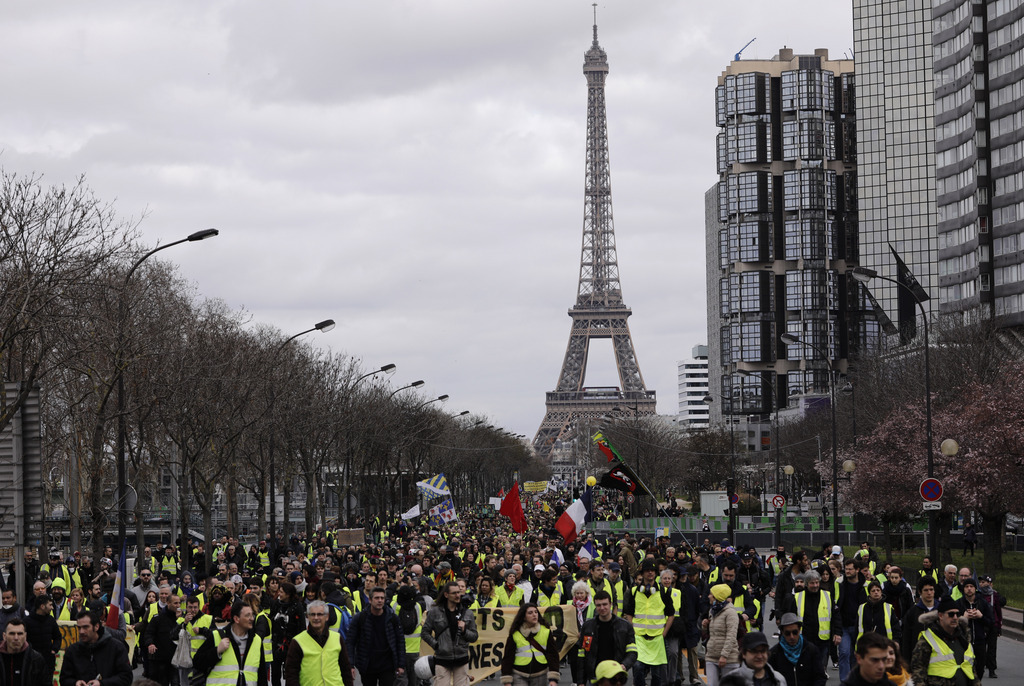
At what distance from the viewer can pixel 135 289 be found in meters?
38.9

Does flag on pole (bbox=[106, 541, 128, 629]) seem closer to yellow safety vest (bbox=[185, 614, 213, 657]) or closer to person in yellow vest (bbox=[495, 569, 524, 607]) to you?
yellow safety vest (bbox=[185, 614, 213, 657])

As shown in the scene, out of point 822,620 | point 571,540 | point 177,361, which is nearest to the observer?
point 822,620

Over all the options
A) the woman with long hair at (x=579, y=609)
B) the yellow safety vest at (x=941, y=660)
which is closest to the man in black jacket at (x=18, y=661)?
the woman with long hair at (x=579, y=609)

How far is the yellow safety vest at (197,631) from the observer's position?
41.4ft

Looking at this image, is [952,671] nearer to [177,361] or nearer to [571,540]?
[571,540]

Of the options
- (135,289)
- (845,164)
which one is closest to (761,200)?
(845,164)

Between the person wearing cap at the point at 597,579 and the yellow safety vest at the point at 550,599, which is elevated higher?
the person wearing cap at the point at 597,579

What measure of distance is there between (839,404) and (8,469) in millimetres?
65624

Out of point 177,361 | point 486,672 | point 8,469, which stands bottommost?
point 486,672

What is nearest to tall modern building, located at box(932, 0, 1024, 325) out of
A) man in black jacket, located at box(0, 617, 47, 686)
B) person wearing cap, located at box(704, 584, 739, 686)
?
person wearing cap, located at box(704, 584, 739, 686)

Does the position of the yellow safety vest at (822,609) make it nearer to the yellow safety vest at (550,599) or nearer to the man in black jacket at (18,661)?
the yellow safety vest at (550,599)

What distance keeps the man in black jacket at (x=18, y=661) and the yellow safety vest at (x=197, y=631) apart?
142 cm

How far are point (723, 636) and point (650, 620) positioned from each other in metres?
1.53

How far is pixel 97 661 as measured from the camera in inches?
455
